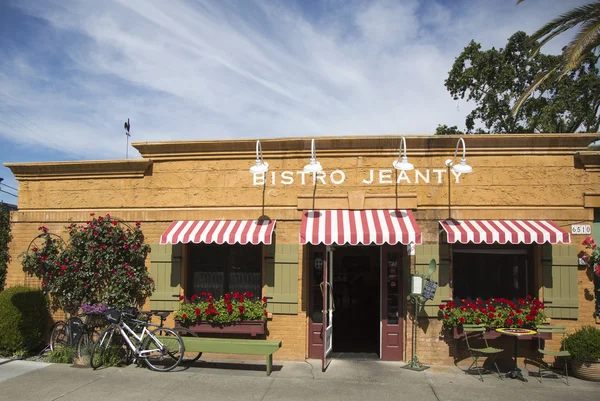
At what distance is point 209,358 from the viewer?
895 cm

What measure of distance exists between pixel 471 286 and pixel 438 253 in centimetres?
93

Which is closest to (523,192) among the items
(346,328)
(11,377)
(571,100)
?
(346,328)

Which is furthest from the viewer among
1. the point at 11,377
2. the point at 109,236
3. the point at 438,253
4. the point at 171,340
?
the point at 109,236

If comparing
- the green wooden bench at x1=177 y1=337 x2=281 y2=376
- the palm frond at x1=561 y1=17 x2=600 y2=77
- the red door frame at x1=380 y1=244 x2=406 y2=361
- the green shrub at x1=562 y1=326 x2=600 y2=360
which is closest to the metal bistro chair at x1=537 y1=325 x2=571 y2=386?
the green shrub at x1=562 y1=326 x2=600 y2=360

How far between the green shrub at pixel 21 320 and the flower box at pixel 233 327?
9.95 ft

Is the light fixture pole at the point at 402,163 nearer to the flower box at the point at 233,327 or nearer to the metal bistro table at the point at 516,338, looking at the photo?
the metal bistro table at the point at 516,338

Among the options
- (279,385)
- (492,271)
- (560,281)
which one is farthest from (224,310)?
(560,281)

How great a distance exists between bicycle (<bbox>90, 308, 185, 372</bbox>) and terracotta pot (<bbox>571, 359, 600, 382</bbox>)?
6.51 meters

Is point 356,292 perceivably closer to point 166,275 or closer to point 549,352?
point 166,275

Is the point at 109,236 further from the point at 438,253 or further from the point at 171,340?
the point at 438,253

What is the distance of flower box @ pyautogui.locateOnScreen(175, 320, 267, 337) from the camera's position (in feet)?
28.8

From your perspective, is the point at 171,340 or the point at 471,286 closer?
the point at 171,340

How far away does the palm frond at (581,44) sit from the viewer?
902 centimetres

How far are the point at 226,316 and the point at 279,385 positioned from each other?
1906 millimetres
